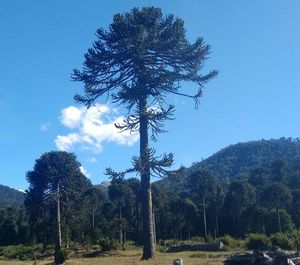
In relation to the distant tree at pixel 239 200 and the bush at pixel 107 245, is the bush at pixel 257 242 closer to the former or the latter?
the bush at pixel 107 245

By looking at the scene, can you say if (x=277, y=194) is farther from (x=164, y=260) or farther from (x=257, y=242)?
(x=164, y=260)

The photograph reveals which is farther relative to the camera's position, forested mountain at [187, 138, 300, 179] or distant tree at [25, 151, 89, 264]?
forested mountain at [187, 138, 300, 179]

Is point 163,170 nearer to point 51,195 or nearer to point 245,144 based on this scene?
point 51,195

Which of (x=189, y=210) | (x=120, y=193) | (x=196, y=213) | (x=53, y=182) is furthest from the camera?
(x=120, y=193)

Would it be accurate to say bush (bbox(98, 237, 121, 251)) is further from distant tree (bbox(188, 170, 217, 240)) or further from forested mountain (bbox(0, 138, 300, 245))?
distant tree (bbox(188, 170, 217, 240))

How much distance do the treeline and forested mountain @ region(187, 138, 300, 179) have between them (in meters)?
47.2

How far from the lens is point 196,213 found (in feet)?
199

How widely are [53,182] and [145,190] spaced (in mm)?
14477

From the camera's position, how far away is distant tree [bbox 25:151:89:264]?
1313 inches

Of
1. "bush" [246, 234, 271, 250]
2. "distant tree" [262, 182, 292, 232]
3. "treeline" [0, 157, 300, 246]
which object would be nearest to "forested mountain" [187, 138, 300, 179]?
"treeline" [0, 157, 300, 246]

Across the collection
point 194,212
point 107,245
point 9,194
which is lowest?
point 107,245

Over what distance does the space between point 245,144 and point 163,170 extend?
129600 millimetres

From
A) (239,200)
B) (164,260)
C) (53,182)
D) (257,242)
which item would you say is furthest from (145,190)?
(239,200)

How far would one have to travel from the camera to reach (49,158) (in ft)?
113
